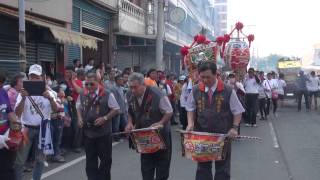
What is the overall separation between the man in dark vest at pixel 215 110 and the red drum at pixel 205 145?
22cm

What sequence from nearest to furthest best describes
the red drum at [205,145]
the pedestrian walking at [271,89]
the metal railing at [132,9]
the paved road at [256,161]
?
the red drum at [205,145]
the paved road at [256,161]
the pedestrian walking at [271,89]
the metal railing at [132,9]

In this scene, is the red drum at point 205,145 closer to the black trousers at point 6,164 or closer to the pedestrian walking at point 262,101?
the black trousers at point 6,164

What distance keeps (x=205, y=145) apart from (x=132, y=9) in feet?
65.0

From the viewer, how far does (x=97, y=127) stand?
691 cm

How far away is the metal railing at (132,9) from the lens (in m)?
23.7

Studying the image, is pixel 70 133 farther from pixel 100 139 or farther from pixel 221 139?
pixel 221 139

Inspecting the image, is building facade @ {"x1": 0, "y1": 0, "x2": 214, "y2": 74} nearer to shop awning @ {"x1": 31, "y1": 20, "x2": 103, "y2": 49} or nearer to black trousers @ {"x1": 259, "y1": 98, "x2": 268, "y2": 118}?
shop awning @ {"x1": 31, "y1": 20, "x2": 103, "y2": 49}

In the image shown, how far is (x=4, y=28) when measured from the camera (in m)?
13.1

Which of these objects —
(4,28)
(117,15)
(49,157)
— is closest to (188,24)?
(117,15)

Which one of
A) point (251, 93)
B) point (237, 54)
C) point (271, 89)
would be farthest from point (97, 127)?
point (271, 89)

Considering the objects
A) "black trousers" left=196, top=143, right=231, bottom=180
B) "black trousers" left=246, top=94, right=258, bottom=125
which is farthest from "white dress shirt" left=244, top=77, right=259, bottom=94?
"black trousers" left=196, top=143, right=231, bottom=180

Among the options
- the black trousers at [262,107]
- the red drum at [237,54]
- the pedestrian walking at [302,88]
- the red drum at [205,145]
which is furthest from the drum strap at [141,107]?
the pedestrian walking at [302,88]

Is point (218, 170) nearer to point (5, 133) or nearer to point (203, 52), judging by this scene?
point (5, 133)

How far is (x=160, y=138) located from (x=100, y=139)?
1017mm
